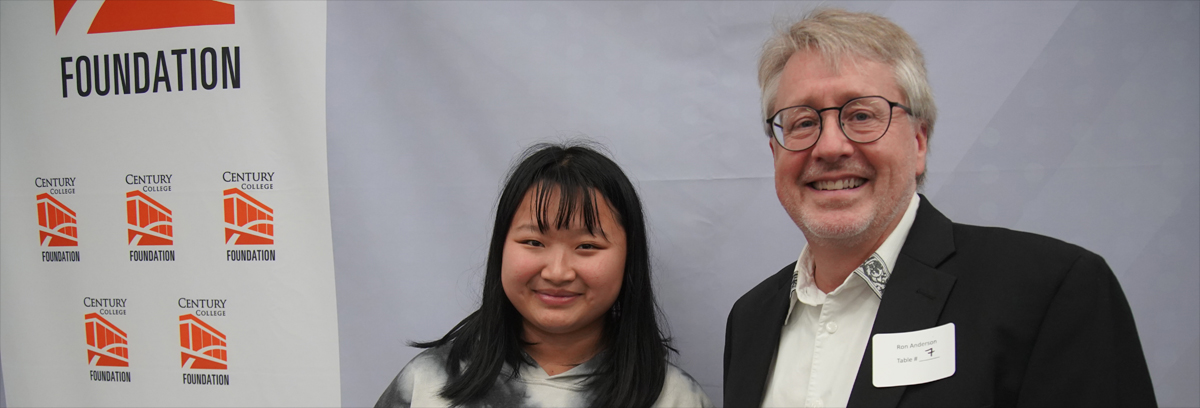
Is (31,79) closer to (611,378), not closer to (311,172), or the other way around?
(311,172)

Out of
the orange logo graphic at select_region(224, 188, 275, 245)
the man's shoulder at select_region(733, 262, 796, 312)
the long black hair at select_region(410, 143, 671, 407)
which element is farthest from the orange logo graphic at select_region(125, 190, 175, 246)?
the man's shoulder at select_region(733, 262, 796, 312)

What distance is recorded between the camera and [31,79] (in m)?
2.42

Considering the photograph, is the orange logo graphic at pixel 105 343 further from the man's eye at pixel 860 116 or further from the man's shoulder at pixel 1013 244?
the man's shoulder at pixel 1013 244

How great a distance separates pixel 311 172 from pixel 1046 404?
1997mm

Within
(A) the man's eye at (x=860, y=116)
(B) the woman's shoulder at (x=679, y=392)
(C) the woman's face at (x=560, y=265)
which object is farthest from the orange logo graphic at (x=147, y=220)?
(A) the man's eye at (x=860, y=116)

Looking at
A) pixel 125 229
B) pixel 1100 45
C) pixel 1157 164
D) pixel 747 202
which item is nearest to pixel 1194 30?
pixel 1100 45

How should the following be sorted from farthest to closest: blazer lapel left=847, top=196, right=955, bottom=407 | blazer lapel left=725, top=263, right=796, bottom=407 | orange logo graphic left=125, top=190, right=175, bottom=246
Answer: orange logo graphic left=125, top=190, right=175, bottom=246
blazer lapel left=725, top=263, right=796, bottom=407
blazer lapel left=847, top=196, right=955, bottom=407

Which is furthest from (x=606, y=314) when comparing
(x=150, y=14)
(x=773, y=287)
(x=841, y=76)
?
(x=150, y=14)

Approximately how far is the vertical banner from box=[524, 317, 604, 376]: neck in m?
0.84

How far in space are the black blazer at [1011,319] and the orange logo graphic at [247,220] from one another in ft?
6.05

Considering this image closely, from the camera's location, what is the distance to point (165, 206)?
2328 mm

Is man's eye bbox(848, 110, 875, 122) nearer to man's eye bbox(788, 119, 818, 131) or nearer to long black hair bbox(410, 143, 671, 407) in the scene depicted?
man's eye bbox(788, 119, 818, 131)

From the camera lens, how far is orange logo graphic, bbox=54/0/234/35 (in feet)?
7.38

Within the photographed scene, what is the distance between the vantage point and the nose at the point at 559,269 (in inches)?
61.8
